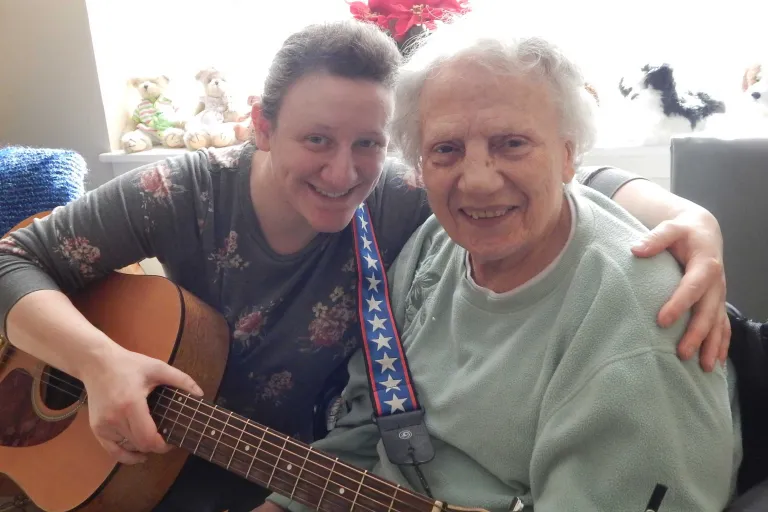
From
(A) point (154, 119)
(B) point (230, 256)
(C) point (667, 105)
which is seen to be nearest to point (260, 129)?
(B) point (230, 256)

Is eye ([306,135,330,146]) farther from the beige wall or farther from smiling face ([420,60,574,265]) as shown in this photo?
the beige wall

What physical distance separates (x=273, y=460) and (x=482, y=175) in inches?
21.3

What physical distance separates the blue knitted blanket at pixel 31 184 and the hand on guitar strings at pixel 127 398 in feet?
2.32

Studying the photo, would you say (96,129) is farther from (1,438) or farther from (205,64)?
(1,438)

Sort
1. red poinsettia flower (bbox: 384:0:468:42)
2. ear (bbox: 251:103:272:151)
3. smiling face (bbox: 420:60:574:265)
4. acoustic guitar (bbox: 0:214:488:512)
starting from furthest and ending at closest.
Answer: red poinsettia flower (bbox: 384:0:468:42) < ear (bbox: 251:103:272:151) < acoustic guitar (bbox: 0:214:488:512) < smiling face (bbox: 420:60:574:265)

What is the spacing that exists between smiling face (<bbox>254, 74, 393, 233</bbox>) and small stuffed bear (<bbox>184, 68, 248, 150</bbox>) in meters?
1.03

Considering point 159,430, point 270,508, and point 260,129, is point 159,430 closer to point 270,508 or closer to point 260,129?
point 270,508

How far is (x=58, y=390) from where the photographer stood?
125 centimetres

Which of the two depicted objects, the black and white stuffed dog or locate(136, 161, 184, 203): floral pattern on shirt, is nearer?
locate(136, 161, 184, 203): floral pattern on shirt

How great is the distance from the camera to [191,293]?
1.20m

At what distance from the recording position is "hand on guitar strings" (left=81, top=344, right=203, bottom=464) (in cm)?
103

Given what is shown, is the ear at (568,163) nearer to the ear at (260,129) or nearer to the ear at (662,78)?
the ear at (260,129)

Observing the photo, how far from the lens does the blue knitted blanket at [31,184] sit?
157cm

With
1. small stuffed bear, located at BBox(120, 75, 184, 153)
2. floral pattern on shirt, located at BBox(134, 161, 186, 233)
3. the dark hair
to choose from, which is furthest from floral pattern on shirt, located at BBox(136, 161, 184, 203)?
small stuffed bear, located at BBox(120, 75, 184, 153)
